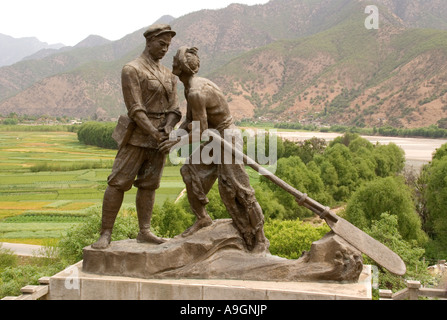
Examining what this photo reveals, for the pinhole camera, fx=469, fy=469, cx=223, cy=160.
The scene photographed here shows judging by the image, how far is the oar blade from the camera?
7.41 metres

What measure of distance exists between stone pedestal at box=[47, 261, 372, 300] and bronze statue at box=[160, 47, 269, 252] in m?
1.00

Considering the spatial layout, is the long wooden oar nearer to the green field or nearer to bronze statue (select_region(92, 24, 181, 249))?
bronze statue (select_region(92, 24, 181, 249))

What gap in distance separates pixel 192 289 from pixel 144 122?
2857 millimetres

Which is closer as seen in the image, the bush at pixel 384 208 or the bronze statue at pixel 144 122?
the bronze statue at pixel 144 122

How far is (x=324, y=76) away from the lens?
11438cm

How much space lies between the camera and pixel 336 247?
755cm

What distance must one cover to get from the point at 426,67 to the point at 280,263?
9616cm

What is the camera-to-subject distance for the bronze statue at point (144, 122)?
7.97 meters

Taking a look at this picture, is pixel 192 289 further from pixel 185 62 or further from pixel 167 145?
pixel 185 62

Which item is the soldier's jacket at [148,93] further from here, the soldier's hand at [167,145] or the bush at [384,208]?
the bush at [384,208]

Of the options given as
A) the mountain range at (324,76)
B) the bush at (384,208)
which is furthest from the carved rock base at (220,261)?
the mountain range at (324,76)

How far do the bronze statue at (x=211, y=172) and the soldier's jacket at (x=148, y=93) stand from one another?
28cm

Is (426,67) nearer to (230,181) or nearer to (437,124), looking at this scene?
(437,124)

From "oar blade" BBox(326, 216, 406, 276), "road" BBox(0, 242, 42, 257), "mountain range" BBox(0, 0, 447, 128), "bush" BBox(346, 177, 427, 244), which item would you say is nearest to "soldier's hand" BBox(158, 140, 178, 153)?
"oar blade" BBox(326, 216, 406, 276)
